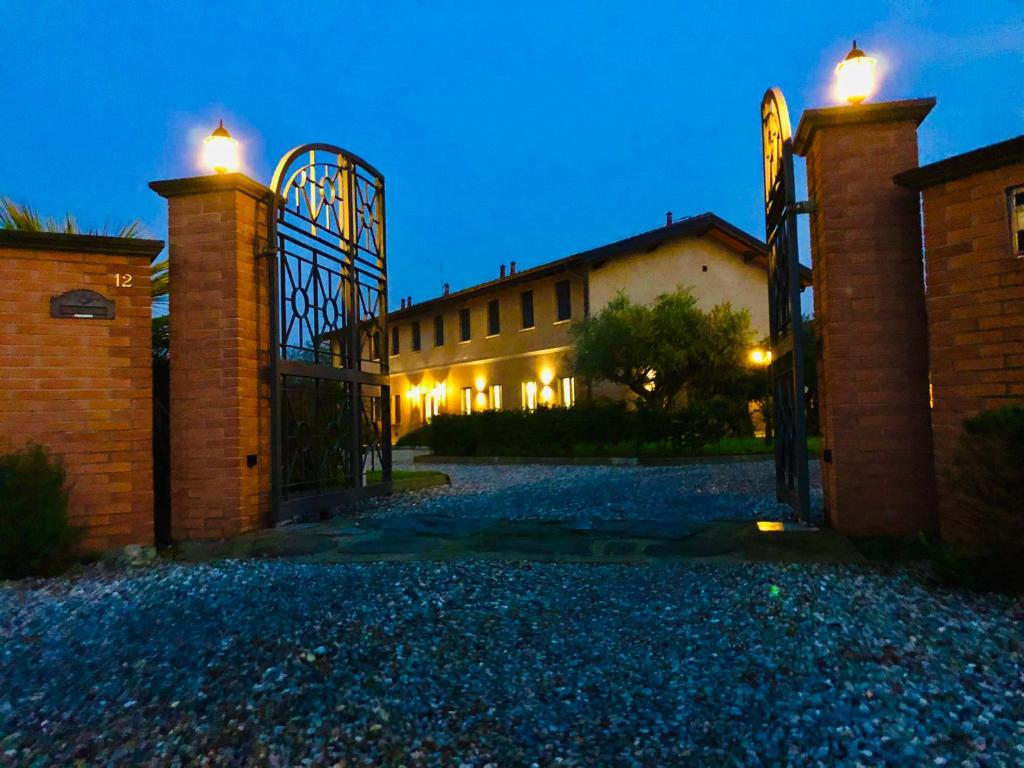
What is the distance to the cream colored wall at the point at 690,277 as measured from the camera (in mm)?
23484

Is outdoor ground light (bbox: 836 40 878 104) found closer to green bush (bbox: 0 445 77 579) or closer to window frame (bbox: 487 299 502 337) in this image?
green bush (bbox: 0 445 77 579)

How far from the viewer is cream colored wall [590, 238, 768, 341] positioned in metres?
23.5

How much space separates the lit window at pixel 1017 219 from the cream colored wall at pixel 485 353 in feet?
60.2

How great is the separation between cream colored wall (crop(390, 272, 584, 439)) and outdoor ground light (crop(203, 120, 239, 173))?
17.0 meters

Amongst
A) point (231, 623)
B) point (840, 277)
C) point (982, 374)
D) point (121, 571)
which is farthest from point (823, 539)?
point (121, 571)

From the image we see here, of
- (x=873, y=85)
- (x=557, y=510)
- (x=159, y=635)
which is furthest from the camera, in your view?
(x=557, y=510)

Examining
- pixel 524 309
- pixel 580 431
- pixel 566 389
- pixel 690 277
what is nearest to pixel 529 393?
pixel 566 389

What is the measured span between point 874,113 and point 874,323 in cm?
146

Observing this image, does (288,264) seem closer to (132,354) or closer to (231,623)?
(132,354)

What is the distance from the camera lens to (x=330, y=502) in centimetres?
711

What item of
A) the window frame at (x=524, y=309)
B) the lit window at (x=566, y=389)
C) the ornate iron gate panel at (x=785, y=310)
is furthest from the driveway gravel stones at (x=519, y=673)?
the window frame at (x=524, y=309)

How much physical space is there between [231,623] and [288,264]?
403cm

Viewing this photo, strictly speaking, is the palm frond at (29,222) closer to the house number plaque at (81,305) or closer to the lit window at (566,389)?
the house number plaque at (81,305)

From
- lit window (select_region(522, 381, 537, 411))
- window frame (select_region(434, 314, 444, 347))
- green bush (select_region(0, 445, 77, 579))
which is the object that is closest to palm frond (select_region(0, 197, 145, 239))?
green bush (select_region(0, 445, 77, 579))
